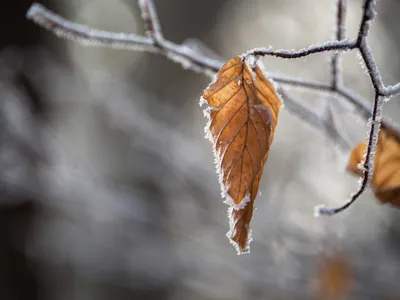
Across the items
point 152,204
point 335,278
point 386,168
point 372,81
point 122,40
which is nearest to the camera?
point 372,81

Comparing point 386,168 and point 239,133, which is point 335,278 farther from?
point 239,133

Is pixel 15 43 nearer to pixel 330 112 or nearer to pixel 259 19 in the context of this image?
pixel 330 112

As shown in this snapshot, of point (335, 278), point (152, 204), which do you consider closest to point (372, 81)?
point (335, 278)

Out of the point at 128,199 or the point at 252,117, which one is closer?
the point at 252,117

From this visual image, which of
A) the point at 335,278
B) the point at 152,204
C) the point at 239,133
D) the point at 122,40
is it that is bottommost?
the point at 239,133

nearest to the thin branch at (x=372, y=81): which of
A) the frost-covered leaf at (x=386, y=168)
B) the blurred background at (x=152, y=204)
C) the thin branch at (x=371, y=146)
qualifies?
the thin branch at (x=371, y=146)

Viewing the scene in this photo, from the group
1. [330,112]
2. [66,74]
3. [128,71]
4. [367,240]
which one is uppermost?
[128,71]

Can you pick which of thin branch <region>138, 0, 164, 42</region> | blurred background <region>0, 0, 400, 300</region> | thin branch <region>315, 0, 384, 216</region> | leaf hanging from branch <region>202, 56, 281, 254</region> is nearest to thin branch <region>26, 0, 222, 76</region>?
thin branch <region>138, 0, 164, 42</region>

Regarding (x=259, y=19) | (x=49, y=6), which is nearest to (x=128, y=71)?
(x=259, y=19)
